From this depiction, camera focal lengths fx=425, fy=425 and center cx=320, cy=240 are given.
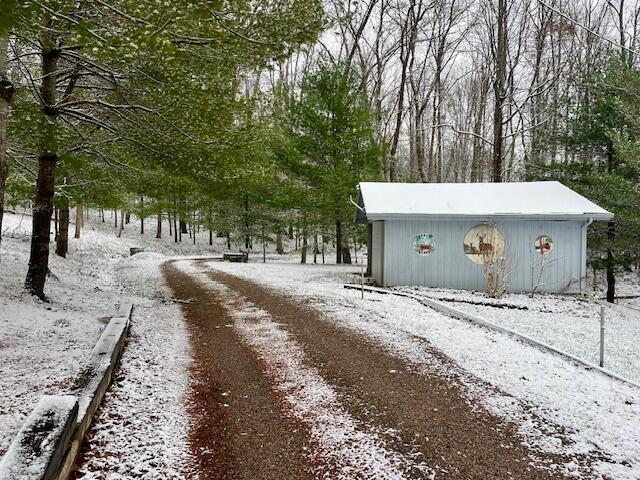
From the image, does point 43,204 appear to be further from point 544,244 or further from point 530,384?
point 544,244

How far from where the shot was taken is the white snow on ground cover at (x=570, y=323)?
693 centimetres

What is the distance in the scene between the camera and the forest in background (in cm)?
587

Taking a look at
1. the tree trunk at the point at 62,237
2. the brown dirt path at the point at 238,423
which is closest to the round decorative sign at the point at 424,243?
the brown dirt path at the point at 238,423

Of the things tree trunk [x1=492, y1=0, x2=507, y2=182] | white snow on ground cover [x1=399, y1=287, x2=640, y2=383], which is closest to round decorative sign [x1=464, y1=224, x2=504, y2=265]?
white snow on ground cover [x1=399, y1=287, x2=640, y2=383]

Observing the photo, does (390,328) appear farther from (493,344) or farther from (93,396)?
(93,396)

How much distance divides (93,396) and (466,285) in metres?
11.4

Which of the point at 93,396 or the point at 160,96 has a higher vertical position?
the point at 160,96

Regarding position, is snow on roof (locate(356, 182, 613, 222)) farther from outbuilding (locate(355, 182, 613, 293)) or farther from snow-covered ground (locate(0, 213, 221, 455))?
snow-covered ground (locate(0, 213, 221, 455))

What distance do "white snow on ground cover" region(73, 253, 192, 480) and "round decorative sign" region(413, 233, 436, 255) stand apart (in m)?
8.34

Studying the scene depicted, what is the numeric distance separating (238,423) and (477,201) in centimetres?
1186

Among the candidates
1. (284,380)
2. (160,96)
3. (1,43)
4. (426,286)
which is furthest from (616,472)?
(426,286)

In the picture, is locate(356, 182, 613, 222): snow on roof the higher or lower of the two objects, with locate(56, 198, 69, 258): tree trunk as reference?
higher

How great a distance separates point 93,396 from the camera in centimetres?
382

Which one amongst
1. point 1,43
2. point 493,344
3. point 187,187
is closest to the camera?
point 1,43
